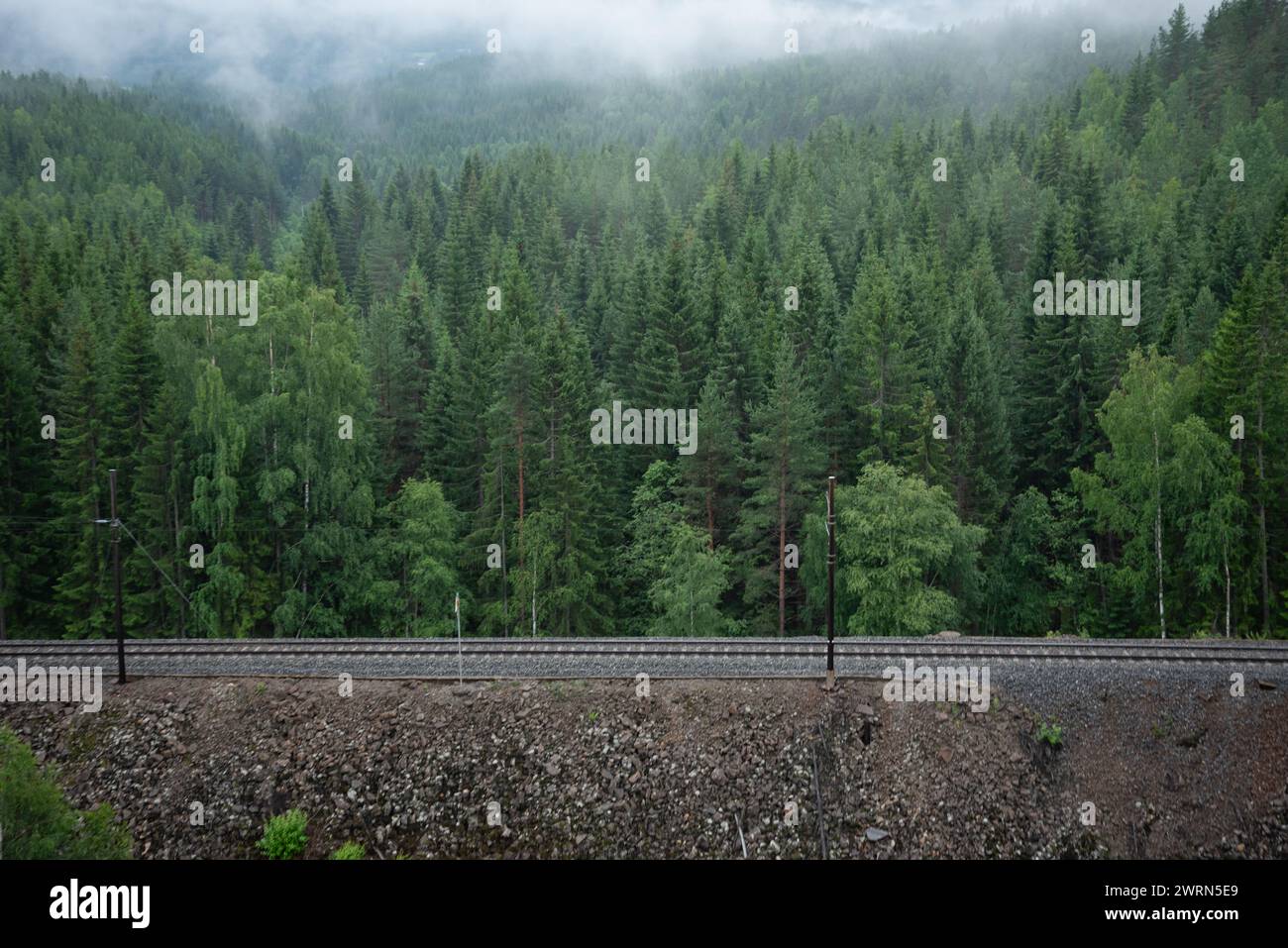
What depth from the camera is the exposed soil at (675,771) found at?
18.3 meters

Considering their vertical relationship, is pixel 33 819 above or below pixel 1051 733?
above

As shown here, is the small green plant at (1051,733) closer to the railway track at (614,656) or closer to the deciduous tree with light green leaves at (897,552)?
the railway track at (614,656)

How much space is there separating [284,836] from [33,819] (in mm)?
5561

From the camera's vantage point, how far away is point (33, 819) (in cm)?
1330

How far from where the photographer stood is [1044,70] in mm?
180250

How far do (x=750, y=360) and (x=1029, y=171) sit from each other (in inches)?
2449

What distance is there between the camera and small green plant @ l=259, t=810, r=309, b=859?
58.9 ft

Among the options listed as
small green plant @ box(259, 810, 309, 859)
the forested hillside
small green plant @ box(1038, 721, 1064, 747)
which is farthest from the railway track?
the forested hillside

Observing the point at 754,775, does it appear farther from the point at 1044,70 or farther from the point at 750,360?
the point at 1044,70

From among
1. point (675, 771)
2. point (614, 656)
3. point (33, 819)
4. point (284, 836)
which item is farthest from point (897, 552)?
point (33, 819)

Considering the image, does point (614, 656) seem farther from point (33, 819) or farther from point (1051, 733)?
point (33, 819)

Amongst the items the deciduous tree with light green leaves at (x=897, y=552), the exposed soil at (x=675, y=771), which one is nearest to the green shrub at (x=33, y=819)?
the exposed soil at (x=675, y=771)

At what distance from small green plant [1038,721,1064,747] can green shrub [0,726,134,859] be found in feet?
58.8
